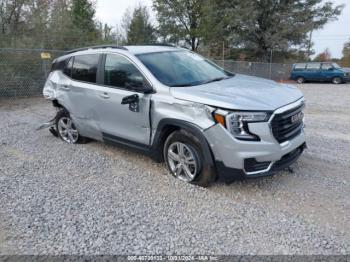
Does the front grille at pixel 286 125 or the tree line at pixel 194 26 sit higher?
the tree line at pixel 194 26

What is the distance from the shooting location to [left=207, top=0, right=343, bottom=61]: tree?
23.1m

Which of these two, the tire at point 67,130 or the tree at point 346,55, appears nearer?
the tire at point 67,130

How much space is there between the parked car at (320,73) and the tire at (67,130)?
19.5 meters

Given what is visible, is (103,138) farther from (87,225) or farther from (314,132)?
(314,132)

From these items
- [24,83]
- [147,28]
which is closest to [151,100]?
[24,83]

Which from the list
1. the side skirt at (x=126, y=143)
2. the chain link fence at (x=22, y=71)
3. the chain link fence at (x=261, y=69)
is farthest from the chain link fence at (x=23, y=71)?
the chain link fence at (x=261, y=69)

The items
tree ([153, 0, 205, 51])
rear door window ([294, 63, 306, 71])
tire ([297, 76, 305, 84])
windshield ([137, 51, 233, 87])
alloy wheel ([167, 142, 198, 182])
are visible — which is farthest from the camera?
tree ([153, 0, 205, 51])

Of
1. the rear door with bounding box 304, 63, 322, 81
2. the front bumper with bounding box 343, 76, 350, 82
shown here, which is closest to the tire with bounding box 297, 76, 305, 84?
the rear door with bounding box 304, 63, 322, 81

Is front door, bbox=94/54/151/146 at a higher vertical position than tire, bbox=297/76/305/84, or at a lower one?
lower

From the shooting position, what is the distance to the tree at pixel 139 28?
2844 cm

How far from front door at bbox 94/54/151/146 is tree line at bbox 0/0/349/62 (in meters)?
8.28

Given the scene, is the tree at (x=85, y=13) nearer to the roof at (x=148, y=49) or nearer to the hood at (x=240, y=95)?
the roof at (x=148, y=49)

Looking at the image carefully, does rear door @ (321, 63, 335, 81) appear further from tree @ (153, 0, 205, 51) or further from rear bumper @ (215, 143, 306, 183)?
rear bumper @ (215, 143, 306, 183)

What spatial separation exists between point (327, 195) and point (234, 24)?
22.3 metres
